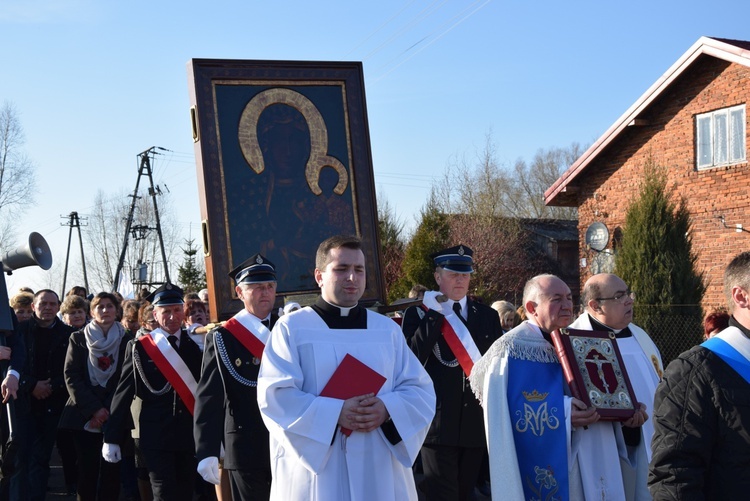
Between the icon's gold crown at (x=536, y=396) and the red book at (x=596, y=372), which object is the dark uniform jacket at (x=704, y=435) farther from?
the icon's gold crown at (x=536, y=396)

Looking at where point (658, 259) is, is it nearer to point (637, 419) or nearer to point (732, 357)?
point (637, 419)

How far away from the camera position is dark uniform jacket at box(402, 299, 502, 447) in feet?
20.9

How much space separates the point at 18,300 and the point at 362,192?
3.95 m

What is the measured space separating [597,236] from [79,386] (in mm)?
16407

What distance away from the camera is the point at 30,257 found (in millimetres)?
9914

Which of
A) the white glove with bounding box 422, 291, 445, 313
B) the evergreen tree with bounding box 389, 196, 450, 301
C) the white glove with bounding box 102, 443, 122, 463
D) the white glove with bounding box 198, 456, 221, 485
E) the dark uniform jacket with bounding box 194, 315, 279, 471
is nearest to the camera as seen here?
the white glove with bounding box 198, 456, 221, 485

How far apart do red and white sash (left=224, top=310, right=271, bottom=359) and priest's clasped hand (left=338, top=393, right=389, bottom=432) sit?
1.66m

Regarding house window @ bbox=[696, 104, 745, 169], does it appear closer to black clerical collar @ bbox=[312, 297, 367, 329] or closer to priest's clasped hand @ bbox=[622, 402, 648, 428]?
priest's clasped hand @ bbox=[622, 402, 648, 428]

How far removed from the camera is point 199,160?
7660 millimetres

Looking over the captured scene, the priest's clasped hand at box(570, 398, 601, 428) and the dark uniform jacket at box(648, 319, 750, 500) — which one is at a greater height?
the dark uniform jacket at box(648, 319, 750, 500)

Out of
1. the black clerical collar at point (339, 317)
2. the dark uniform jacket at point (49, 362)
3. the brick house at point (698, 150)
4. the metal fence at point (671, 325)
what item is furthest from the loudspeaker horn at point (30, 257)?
the brick house at point (698, 150)

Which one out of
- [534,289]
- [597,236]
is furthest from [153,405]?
[597,236]

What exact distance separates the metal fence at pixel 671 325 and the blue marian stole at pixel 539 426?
38.4 feet

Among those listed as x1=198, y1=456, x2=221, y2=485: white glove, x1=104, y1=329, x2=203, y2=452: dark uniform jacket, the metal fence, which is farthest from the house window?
x1=198, y1=456, x2=221, y2=485: white glove
